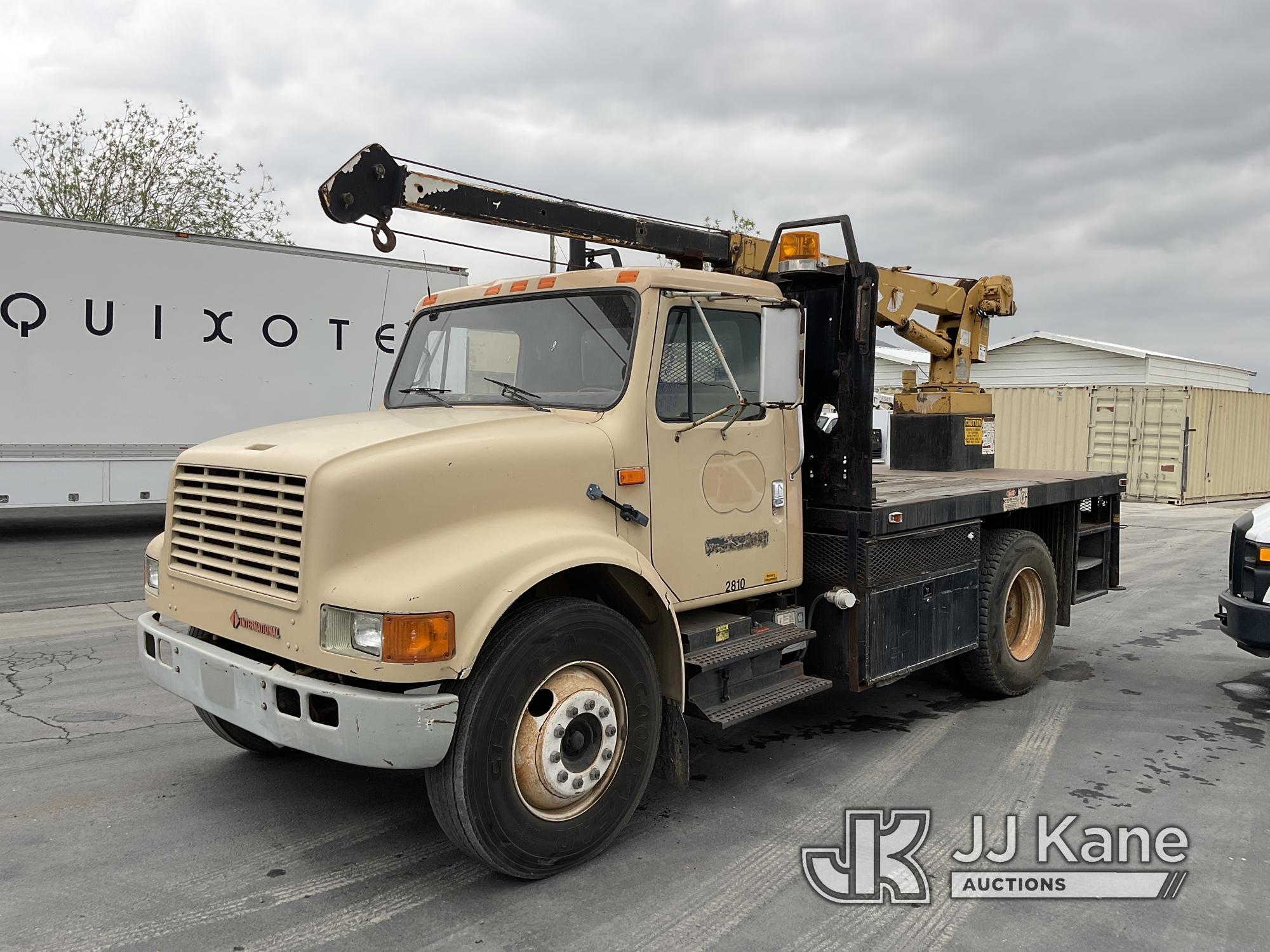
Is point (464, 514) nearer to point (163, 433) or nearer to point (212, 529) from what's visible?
point (212, 529)

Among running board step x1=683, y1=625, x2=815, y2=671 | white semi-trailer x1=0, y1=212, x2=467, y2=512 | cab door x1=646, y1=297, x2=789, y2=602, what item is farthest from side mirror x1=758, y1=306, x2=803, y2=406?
white semi-trailer x1=0, y1=212, x2=467, y2=512

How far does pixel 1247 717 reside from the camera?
5859 millimetres

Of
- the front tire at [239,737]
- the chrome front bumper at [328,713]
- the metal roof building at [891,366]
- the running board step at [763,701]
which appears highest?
the metal roof building at [891,366]

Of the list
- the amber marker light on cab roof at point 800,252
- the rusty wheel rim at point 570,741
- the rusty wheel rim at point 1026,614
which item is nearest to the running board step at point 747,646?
the rusty wheel rim at point 570,741

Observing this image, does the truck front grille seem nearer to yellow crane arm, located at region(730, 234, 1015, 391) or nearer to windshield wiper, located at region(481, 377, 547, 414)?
windshield wiper, located at region(481, 377, 547, 414)

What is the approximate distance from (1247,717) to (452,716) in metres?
5.06

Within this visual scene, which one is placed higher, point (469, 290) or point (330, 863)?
point (469, 290)

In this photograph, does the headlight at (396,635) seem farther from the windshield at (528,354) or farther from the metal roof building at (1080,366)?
the metal roof building at (1080,366)

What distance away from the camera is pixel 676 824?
4199 millimetres

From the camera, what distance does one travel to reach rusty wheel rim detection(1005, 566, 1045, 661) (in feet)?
21.6

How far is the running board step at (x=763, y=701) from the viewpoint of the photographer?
4230mm

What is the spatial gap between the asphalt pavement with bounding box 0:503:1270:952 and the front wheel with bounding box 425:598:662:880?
0.19 m

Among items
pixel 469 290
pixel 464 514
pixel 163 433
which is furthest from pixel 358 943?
pixel 163 433

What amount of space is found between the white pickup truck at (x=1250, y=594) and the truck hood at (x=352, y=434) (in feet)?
14.0
